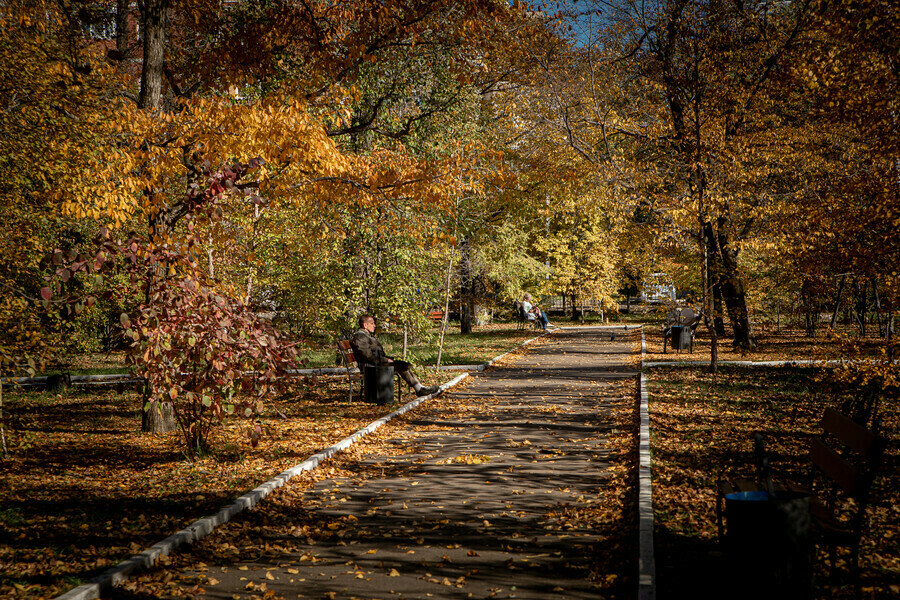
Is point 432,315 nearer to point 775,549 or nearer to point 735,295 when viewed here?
point 735,295

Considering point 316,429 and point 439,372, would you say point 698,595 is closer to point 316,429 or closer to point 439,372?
point 316,429

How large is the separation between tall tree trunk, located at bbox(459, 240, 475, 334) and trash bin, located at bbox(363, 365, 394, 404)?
1581 centimetres

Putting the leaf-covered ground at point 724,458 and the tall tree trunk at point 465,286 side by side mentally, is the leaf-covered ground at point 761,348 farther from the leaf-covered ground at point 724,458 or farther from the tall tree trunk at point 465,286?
the tall tree trunk at point 465,286

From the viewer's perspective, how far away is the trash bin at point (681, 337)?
20188mm

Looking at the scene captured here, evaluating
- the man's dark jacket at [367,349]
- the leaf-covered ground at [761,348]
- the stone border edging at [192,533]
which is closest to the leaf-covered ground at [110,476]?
the stone border edging at [192,533]

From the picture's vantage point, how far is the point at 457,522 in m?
5.78

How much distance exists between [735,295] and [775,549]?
679 inches

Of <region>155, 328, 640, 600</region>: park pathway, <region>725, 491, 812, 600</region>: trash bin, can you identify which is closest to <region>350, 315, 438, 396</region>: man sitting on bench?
<region>155, 328, 640, 600</region>: park pathway

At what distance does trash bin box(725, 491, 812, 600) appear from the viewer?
3701mm

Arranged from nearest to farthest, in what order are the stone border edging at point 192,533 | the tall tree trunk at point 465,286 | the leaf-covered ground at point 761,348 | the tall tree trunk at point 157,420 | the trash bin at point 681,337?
the stone border edging at point 192,533 < the tall tree trunk at point 157,420 < the leaf-covered ground at point 761,348 < the trash bin at point 681,337 < the tall tree trunk at point 465,286

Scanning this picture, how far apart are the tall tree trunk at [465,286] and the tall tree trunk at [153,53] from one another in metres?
18.1

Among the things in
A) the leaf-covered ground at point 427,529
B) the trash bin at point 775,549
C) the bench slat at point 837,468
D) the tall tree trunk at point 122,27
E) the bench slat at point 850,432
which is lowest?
the leaf-covered ground at point 427,529

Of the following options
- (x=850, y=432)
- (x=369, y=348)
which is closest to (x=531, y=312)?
(x=369, y=348)

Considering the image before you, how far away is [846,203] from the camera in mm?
9461
